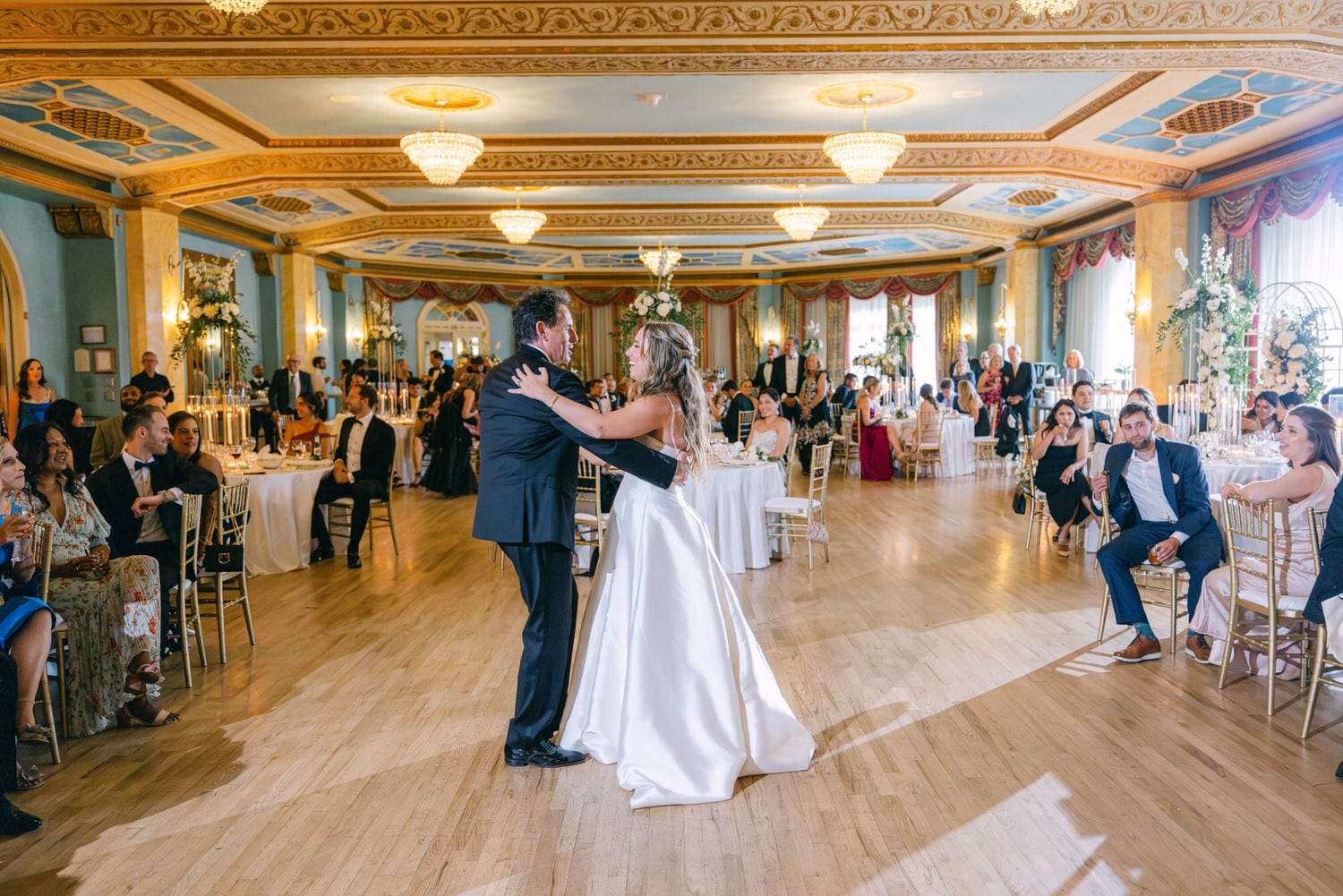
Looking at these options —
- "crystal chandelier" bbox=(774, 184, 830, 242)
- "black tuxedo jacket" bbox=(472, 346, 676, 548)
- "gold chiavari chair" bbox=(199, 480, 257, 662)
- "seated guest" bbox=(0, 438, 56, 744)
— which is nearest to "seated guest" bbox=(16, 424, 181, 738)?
"seated guest" bbox=(0, 438, 56, 744)

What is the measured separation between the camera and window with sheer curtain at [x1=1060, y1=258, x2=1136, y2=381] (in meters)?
14.5

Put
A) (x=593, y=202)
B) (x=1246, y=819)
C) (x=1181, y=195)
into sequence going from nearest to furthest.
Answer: (x=1246, y=819) < (x=1181, y=195) < (x=593, y=202)

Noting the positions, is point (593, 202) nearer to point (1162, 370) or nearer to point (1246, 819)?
point (1162, 370)

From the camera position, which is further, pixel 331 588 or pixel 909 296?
pixel 909 296

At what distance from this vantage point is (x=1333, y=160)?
30.4 feet

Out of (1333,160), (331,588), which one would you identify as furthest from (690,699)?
(1333,160)

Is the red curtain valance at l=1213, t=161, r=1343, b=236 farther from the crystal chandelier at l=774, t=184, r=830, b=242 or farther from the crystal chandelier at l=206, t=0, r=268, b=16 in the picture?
the crystal chandelier at l=206, t=0, r=268, b=16

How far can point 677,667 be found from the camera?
3.46 metres

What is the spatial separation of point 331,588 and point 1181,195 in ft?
33.2

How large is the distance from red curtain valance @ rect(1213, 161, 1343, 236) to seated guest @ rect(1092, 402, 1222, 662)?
19.0 feet


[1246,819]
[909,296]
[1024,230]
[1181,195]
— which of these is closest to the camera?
[1246,819]

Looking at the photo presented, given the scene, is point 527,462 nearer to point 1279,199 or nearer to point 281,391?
point 1279,199

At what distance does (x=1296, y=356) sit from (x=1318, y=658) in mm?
4082

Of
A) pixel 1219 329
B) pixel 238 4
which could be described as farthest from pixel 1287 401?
pixel 238 4
